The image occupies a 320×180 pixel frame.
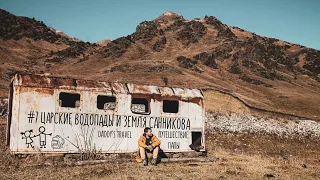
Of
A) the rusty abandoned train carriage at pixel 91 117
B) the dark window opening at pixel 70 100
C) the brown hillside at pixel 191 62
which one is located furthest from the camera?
the brown hillside at pixel 191 62

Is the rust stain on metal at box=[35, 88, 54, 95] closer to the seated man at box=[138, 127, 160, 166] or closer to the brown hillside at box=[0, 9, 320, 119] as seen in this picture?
the seated man at box=[138, 127, 160, 166]

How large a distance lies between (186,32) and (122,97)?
52.7 metres

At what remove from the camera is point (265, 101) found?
115ft

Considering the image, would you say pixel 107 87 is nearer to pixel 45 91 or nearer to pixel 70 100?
pixel 70 100

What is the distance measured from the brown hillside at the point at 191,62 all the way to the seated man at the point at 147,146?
755 inches

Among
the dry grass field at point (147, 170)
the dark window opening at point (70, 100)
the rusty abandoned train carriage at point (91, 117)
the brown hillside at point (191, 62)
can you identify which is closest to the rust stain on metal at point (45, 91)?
the rusty abandoned train carriage at point (91, 117)

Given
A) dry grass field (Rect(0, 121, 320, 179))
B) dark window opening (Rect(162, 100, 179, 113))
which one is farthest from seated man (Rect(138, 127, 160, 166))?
dark window opening (Rect(162, 100, 179, 113))

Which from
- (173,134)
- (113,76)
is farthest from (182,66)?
(173,134)

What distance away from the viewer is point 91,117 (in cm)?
1237

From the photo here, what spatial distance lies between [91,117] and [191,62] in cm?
3640

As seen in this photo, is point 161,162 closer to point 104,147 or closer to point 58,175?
point 104,147

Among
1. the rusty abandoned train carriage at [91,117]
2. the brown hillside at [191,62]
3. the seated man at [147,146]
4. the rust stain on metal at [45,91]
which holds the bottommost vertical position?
the seated man at [147,146]

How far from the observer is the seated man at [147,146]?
38.4ft

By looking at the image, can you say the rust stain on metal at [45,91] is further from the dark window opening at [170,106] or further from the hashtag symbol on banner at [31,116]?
the dark window opening at [170,106]
